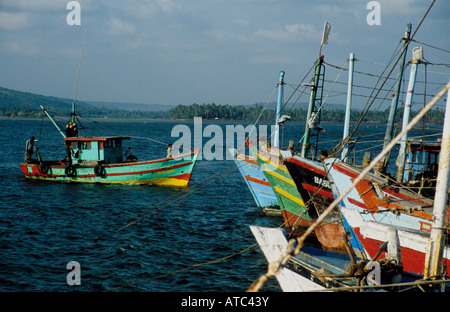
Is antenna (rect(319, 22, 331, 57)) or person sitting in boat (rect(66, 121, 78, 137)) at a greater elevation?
antenna (rect(319, 22, 331, 57))

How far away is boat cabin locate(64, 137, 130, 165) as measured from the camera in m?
28.9

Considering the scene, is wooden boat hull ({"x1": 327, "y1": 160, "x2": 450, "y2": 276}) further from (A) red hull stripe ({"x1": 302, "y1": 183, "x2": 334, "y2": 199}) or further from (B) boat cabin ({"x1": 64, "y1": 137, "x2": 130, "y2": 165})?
(B) boat cabin ({"x1": 64, "y1": 137, "x2": 130, "y2": 165})

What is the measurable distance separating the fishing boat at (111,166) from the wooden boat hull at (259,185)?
6.43 m

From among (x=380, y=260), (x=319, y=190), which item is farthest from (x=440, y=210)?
(x=319, y=190)

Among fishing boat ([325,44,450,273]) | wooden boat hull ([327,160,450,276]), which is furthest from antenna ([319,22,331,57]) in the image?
wooden boat hull ([327,160,450,276])

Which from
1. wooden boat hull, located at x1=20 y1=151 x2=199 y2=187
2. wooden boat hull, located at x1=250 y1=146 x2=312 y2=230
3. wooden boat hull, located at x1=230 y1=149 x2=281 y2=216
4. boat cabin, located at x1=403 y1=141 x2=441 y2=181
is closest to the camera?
boat cabin, located at x1=403 y1=141 x2=441 y2=181

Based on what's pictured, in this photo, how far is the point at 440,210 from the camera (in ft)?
25.7

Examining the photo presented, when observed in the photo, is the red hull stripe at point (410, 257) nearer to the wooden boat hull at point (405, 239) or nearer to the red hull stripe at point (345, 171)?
the wooden boat hull at point (405, 239)

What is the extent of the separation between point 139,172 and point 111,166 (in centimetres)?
205

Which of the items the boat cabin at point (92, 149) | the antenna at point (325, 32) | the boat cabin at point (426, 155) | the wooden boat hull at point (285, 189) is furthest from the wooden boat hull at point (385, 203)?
the boat cabin at point (92, 149)

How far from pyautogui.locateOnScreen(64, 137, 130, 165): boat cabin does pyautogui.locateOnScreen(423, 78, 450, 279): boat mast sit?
24.2 m

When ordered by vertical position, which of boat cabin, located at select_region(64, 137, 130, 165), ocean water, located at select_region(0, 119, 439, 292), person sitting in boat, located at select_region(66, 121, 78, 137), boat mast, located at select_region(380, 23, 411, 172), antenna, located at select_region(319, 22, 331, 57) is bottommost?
ocean water, located at select_region(0, 119, 439, 292)

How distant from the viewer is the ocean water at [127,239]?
14039 mm

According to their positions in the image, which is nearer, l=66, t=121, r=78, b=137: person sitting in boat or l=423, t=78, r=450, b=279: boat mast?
l=423, t=78, r=450, b=279: boat mast
